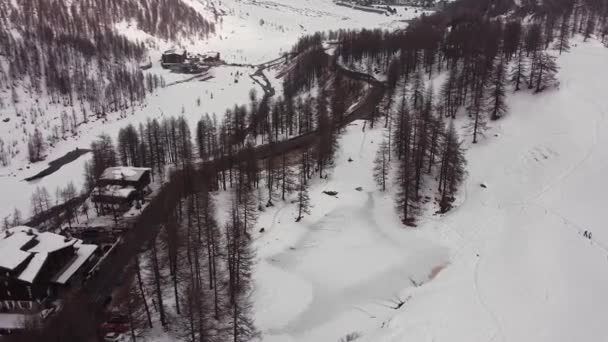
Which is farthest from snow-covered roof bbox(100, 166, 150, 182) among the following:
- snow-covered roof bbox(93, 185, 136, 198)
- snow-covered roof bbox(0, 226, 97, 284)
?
snow-covered roof bbox(0, 226, 97, 284)

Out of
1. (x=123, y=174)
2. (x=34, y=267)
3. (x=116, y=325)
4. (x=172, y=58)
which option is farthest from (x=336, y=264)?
(x=172, y=58)

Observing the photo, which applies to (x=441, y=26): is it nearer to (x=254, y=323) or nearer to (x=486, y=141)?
(x=486, y=141)

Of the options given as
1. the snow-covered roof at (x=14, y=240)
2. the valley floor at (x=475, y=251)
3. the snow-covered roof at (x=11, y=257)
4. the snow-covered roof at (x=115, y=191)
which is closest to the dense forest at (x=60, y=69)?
the snow-covered roof at (x=115, y=191)

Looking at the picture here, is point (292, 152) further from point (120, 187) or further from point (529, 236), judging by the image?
point (529, 236)

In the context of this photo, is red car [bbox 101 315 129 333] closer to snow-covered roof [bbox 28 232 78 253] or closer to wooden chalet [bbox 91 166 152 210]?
snow-covered roof [bbox 28 232 78 253]

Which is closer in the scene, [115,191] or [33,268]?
[33,268]

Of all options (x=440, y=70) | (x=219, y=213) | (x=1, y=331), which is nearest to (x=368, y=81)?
(x=440, y=70)
